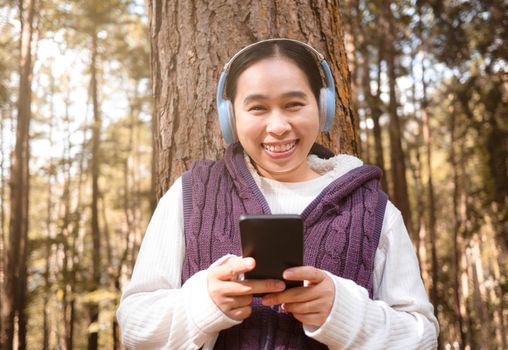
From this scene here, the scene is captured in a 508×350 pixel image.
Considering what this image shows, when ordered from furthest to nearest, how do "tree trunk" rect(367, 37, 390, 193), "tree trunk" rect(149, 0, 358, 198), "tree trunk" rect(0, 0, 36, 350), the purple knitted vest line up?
"tree trunk" rect(0, 0, 36, 350), "tree trunk" rect(367, 37, 390, 193), "tree trunk" rect(149, 0, 358, 198), the purple knitted vest

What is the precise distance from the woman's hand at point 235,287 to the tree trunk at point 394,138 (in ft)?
25.3

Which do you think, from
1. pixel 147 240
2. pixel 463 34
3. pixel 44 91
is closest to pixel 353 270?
pixel 147 240

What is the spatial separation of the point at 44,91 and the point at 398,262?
22144mm

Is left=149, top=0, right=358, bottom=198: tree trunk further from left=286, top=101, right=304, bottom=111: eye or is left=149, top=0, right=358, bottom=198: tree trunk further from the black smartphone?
the black smartphone

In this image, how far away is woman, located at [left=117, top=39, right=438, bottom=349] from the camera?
1479 millimetres

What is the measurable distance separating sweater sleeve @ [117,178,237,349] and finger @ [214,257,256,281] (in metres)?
0.09

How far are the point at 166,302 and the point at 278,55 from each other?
0.98 meters

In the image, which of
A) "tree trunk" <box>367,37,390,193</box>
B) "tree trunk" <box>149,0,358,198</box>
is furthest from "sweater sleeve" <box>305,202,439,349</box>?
"tree trunk" <box>367,37,390,193</box>

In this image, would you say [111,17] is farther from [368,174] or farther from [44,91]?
[368,174]

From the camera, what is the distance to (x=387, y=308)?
159 centimetres

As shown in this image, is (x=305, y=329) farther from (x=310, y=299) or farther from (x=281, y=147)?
(x=281, y=147)

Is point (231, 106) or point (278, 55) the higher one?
point (278, 55)

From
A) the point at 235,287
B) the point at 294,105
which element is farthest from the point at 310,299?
the point at 294,105

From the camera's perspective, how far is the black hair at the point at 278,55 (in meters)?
1.81
